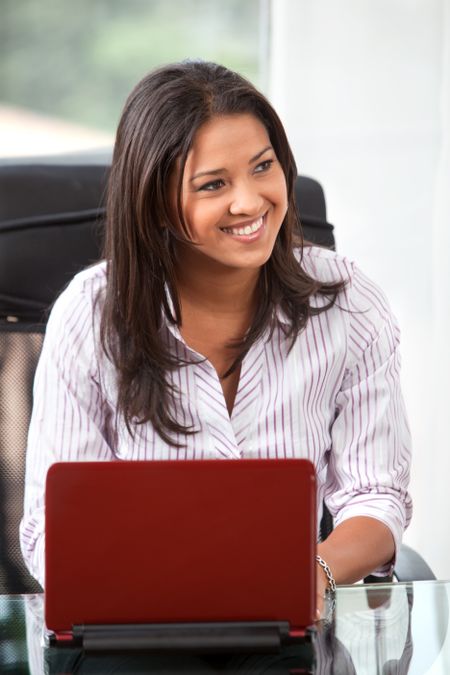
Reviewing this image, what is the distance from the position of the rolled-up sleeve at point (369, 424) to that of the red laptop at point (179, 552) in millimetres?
478

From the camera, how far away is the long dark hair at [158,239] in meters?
1.37

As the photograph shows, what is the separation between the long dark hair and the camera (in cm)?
137

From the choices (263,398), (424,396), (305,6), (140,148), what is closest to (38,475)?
(263,398)

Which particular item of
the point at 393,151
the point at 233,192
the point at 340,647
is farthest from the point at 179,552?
the point at 393,151

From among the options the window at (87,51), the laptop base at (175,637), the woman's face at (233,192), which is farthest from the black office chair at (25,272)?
the window at (87,51)

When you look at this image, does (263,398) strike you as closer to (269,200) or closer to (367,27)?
(269,200)

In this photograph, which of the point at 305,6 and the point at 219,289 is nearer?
the point at 219,289

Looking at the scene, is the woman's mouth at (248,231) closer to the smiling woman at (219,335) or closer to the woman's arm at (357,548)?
the smiling woman at (219,335)

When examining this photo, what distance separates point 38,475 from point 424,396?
47.5 inches

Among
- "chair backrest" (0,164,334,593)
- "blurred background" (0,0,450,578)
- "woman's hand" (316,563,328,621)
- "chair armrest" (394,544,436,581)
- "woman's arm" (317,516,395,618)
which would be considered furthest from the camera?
"blurred background" (0,0,450,578)

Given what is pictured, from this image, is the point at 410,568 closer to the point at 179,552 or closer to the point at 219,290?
the point at 219,290

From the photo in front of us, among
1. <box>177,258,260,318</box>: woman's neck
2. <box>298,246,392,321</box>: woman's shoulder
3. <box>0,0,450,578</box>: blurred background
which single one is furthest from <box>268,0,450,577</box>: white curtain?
<box>177,258,260,318</box>: woman's neck

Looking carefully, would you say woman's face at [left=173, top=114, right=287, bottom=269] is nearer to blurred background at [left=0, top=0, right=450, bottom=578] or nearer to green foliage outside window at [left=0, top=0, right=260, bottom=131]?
blurred background at [left=0, top=0, right=450, bottom=578]

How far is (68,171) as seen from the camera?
5.17 feet
